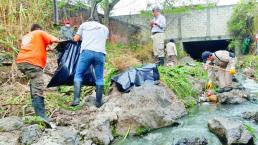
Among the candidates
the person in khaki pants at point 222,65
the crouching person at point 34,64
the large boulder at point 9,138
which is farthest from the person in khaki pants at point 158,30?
the large boulder at point 9,138

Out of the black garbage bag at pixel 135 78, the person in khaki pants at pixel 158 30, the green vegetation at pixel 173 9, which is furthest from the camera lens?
the green vegetation at pixel 173 9

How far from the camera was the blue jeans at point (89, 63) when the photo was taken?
649 cm

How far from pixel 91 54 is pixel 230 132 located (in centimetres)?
257

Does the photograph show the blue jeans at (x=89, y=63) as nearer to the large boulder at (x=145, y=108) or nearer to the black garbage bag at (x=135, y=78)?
the large boulder at (x=145, y=108)

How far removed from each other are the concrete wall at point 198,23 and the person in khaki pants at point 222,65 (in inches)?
474

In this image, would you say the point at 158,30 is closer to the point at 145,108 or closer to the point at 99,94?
the point at 99,94

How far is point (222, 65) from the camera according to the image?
9.20 meters

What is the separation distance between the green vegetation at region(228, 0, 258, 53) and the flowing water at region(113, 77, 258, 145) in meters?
13.1

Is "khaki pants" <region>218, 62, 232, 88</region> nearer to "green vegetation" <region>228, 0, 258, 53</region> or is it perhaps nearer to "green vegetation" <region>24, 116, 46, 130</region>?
"green vegetation" <region>24, 116, 46, 130</region>

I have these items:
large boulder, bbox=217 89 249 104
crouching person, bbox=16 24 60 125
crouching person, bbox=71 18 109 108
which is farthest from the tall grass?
large boulder, bbox=217 89 249 104

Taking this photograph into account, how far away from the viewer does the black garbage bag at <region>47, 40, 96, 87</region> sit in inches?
258

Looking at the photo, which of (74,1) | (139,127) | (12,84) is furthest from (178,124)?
(74,1)

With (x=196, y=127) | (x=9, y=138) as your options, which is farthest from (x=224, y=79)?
(x=9, y=138)

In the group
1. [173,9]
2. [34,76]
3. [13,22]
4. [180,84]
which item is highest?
[173,9]
